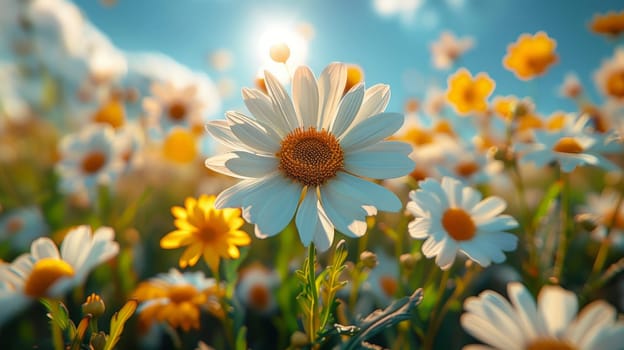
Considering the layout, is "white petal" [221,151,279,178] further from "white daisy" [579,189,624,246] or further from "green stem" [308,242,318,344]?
"white daisy" [579,189,624,246]

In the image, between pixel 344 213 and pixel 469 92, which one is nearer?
pixel 344 213

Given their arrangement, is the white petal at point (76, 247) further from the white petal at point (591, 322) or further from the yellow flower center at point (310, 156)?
the white petal at point (591, 322)

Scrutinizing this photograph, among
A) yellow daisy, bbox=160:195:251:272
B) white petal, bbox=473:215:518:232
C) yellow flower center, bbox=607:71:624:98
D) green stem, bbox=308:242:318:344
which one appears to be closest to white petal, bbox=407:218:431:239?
white petal, bbox=473:215:518:232

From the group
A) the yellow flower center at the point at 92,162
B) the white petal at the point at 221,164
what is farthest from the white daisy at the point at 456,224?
the yellow flower center at the point at 92,162

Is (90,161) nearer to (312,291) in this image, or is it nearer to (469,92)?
(312,291)

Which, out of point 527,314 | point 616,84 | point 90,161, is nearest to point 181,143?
point 90,161

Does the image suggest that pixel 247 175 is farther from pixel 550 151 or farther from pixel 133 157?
pixel 133 157
